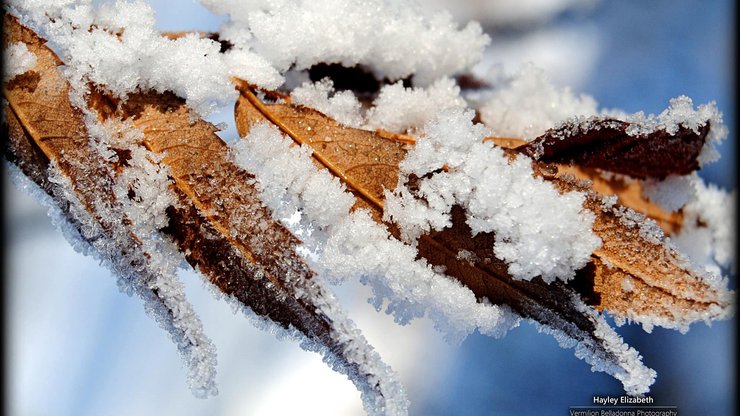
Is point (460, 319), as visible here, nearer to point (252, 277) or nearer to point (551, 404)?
point (252, 277)

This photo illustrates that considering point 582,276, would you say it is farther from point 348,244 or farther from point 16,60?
point 16,60

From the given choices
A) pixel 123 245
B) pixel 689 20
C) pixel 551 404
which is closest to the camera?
pixel 123 245

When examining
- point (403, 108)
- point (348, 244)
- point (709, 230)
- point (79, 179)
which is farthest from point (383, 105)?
point (709, 230)

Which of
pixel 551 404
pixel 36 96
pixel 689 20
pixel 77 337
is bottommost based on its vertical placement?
pixel 77 337

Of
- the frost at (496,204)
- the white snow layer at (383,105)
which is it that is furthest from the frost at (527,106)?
the frost at (496,204)

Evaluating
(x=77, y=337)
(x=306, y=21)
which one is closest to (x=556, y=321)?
(x=306, y=21)

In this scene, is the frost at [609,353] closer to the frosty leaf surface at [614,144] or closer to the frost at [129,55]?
the frosty leaf surface at [614,144]
